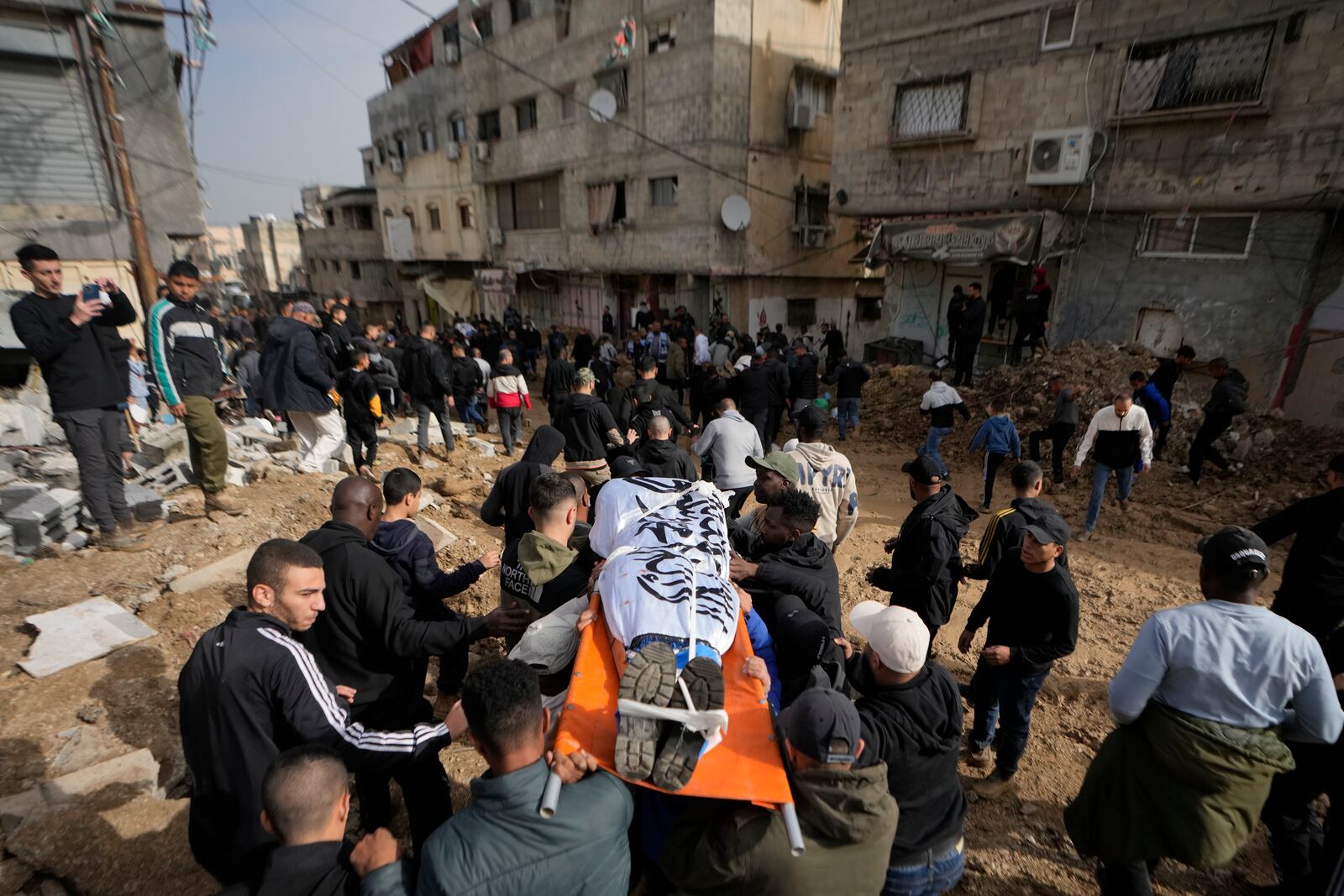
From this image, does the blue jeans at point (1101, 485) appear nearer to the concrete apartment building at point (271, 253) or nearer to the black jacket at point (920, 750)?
the black jacket at point (920, 750)

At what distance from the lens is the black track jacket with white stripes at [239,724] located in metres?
2.05

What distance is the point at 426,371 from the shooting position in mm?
8898

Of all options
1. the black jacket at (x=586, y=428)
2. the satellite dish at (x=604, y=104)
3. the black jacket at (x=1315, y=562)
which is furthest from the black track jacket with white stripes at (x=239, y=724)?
the satellite dish at (x=604, y=104)

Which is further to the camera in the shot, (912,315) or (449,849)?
(912,315)

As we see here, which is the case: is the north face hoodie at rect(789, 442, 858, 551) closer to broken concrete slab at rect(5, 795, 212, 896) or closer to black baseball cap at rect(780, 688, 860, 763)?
black baseball cap at rect(780, 688, 860, 763)

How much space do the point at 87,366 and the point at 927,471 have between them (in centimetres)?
593

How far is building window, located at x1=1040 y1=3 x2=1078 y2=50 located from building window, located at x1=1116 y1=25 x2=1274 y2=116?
3.66ft

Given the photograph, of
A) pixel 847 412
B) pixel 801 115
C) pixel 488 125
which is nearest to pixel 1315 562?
pixel 847 412

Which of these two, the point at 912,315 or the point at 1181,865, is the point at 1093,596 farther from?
the point at 912,315

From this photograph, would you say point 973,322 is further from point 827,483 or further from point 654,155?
point 654,155

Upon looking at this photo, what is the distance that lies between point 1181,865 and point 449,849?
146 inches

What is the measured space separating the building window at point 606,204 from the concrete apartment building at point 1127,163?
7.35 m

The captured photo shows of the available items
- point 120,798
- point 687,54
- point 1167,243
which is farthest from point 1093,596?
point 687,54

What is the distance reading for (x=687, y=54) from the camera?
1586 centimetres
